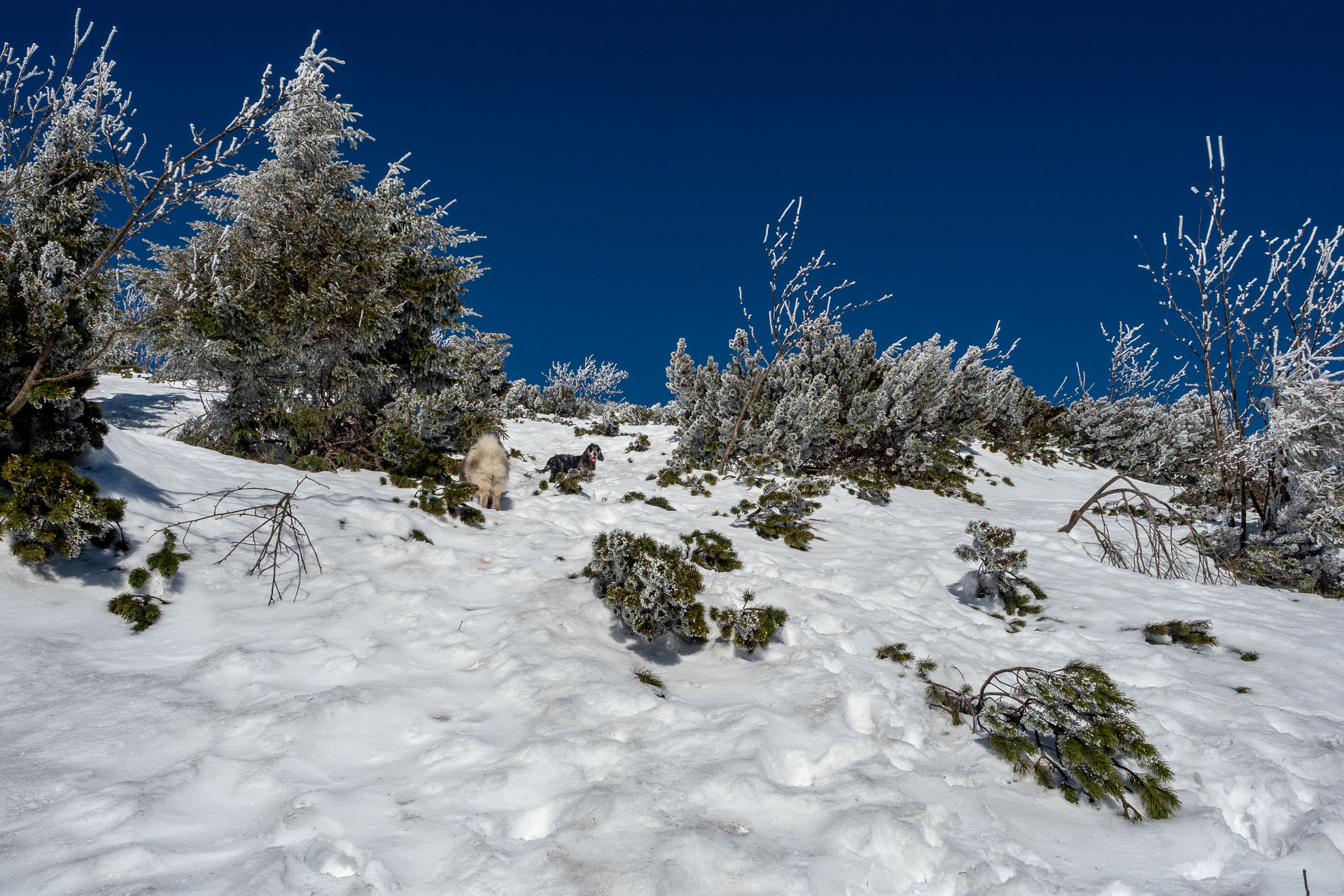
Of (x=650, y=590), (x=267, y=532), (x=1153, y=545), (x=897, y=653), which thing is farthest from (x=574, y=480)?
(x=1153, y=545)

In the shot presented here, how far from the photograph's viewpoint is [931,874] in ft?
6.40

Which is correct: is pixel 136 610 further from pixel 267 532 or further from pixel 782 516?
pixel 782 516

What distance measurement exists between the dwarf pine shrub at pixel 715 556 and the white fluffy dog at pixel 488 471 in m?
2.99

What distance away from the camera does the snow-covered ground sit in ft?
6.17

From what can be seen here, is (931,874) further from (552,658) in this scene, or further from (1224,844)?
(552,658)

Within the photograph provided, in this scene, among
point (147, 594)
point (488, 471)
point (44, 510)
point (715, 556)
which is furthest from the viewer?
point (488, 471)

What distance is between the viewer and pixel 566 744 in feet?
8.34

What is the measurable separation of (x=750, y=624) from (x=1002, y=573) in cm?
306

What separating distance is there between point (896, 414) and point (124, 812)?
11.3m

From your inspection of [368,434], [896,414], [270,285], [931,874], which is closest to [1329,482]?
[896,414]

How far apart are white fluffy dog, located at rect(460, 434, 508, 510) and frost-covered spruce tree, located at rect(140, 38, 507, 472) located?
4.47ft

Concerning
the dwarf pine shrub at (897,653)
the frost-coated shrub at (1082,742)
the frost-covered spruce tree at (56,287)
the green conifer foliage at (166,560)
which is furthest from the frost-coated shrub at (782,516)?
the frost-covered spruce tree at (56,287)

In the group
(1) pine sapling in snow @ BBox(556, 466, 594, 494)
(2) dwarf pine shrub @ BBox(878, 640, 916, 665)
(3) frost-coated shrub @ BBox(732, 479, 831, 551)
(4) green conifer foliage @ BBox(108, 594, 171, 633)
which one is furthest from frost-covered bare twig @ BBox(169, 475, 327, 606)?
(3) frost-coated shrub @ BBox(732, 479, 831, 551)

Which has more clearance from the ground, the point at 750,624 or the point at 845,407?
the point at 845,407
